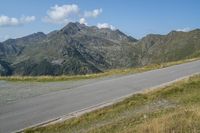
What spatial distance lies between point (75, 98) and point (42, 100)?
1910mm

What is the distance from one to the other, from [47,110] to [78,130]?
16.6ft

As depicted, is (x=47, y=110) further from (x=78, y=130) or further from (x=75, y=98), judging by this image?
(x=78, y=130)

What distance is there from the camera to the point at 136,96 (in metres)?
19.9

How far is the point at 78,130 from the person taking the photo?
45.1 feet

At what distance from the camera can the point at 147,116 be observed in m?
13.8

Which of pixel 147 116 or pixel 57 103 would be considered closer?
pixel 147 116

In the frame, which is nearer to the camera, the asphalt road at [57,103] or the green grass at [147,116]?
the green grass at [147,116]

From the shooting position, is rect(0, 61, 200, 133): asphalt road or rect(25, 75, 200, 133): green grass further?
rect(0, 61, 200, 133): asphalt road

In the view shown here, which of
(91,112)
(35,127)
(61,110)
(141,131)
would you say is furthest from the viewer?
(61,110)

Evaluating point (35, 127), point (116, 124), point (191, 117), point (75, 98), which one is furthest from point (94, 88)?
point (191, 117)

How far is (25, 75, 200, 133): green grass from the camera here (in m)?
10.4

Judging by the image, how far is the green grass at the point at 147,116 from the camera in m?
10.4

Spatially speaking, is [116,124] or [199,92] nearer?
[116,124]

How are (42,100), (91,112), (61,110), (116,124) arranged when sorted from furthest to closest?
(42,100) < (61,110) < (91,112) < (116,124)
